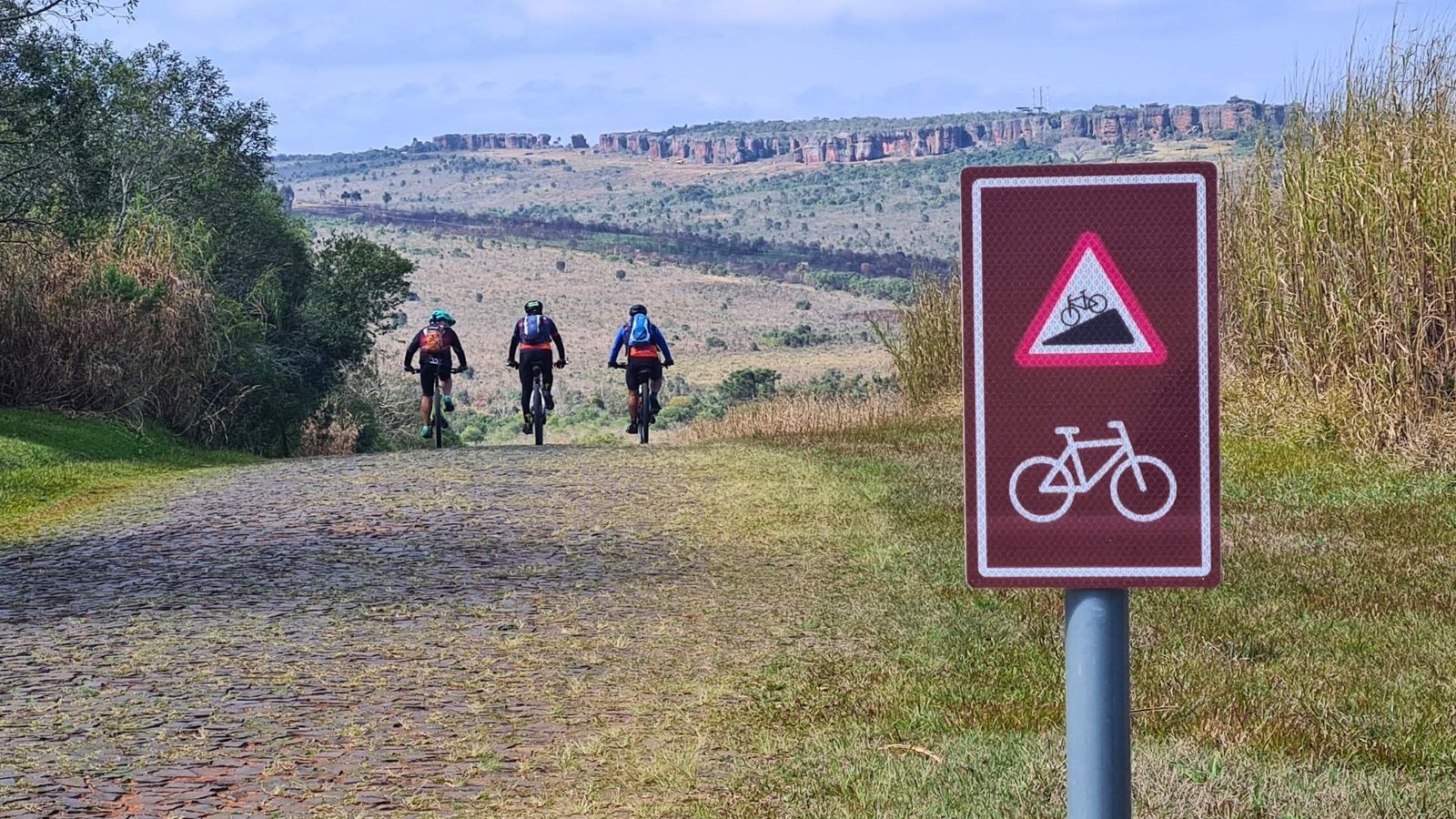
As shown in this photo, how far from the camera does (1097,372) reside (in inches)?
104

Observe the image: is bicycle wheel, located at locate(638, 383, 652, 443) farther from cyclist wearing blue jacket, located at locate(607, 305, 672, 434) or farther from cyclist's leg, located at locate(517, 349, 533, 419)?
cyclist's leg, located at locate(517, 349, 533, 419)

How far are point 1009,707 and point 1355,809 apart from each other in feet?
5.26

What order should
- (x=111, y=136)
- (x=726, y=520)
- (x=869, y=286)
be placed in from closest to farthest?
(x=726, y=520), (x=111, y=136), (x=869, y=286)

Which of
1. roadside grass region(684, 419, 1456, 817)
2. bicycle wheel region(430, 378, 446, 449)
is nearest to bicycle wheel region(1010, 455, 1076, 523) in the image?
roadside grass region(684, 419, 1456, 817)

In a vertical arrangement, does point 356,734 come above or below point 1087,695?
below

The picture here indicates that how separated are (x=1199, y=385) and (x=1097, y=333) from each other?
→ 0.16 meters

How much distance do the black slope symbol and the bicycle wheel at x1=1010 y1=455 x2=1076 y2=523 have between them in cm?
17

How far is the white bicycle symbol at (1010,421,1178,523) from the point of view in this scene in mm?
2648

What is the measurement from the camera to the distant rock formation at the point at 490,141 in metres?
180

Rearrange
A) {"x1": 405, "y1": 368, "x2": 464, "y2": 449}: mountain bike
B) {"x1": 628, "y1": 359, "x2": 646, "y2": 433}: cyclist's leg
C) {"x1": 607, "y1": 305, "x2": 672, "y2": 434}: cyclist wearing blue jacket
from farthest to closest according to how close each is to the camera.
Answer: {"x1": 405, "y1": 368, "x2": 464, "y2": 449}: mountain bike, {"x1": 628, "y1": 359, "x2": 646, "y2": 433}: cyclist's leg, {"x1": 607, "y1": 305, "x2": 672, "y2": 434}: cyclist wearing blue jacket

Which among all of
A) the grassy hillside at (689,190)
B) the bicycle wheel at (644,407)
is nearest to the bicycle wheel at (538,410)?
the bicycle wheel at (644,407)

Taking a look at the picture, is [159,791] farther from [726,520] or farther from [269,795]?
[726,520]

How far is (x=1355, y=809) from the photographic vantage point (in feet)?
15.9

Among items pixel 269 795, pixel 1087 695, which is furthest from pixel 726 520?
pixel 1087 695
